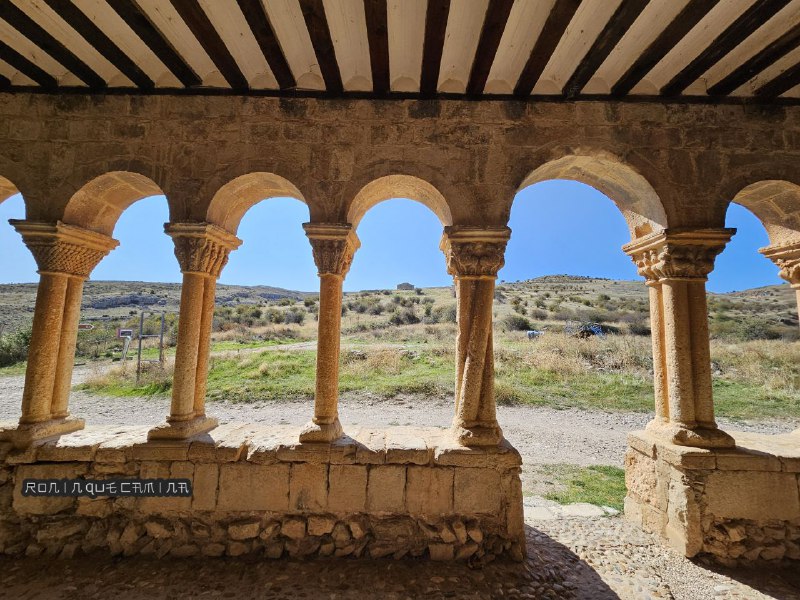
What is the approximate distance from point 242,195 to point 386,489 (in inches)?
134

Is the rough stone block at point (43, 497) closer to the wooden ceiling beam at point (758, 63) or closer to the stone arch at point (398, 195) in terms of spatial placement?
the stone arch at point (398, 195)

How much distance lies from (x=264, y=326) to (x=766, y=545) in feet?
80.1

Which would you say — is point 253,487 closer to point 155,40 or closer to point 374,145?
point 374,145

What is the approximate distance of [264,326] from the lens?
2422 cm

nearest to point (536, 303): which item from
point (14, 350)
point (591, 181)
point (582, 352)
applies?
point (582, 352)

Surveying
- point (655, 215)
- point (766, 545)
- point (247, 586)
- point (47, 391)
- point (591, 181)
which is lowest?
point (247, 586)

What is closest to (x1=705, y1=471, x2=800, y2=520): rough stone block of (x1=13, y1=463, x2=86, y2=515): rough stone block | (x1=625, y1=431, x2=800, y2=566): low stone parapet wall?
(x1=625, y1=431, x2=800, y2=566): low stone parapet wall

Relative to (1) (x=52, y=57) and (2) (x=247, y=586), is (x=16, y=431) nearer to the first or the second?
(2) (x=247, y=586)

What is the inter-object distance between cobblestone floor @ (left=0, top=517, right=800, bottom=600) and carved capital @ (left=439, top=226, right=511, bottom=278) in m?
2.57

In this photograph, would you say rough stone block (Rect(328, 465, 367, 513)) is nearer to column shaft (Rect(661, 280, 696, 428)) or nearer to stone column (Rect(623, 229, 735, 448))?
stone column (Rect(623, 229, 735, 448))

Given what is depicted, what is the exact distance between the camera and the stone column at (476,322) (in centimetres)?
335

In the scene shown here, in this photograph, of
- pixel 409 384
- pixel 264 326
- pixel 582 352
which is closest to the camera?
pixel 409 384

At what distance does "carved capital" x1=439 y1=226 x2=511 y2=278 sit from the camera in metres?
3.43

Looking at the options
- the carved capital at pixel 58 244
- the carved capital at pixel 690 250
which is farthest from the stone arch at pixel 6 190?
the carved capital at pixel 690 250
